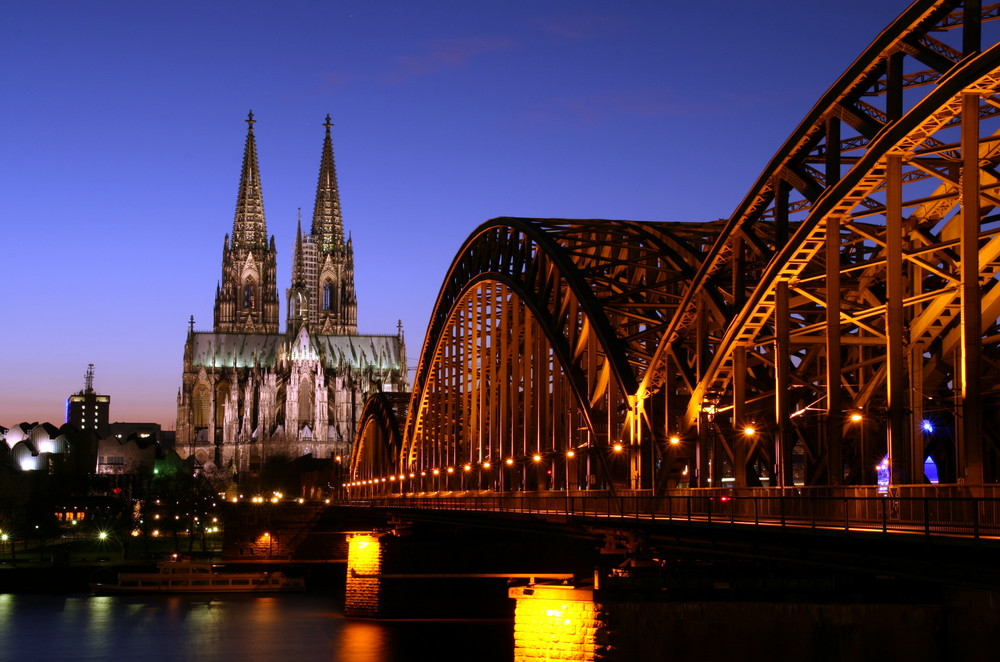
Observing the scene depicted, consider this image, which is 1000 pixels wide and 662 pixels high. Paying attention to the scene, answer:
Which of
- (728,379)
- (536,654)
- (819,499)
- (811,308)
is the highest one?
(811,308)

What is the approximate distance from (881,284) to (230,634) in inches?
1672

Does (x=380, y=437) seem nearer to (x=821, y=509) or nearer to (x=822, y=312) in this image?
(x=822, y=312)

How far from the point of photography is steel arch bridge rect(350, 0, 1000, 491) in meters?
25.8

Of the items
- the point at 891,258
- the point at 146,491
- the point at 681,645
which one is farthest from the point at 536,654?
the point at 146,491

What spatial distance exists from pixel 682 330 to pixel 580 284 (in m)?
9.57

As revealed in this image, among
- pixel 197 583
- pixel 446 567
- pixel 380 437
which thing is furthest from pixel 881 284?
pixel 380 437

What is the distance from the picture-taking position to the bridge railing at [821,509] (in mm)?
21516

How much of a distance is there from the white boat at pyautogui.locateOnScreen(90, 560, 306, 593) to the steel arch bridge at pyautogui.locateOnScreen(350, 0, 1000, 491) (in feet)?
136

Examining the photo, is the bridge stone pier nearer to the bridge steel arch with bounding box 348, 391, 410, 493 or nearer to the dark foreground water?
the dark foreground water

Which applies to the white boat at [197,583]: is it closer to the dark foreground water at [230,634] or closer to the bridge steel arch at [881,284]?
the dark foreground water at [230,634]

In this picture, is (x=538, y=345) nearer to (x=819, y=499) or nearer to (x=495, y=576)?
(x=495, y=576)

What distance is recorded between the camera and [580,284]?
4972cm

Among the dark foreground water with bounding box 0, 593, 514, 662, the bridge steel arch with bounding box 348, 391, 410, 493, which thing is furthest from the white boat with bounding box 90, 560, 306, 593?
the bridge steel arch with bounding box 348, 391, 410, 493

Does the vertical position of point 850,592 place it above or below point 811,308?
below
